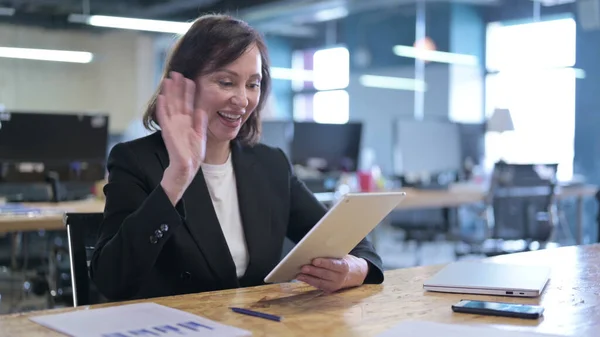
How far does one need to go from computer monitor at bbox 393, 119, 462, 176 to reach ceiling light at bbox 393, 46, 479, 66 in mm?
3570

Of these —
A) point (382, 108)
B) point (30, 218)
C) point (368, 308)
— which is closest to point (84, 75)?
point (382, 108)

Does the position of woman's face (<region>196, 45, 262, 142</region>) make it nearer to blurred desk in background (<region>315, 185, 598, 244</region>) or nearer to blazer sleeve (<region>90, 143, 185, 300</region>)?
blazer sleeve (<region>90, 143, 185, 300</region>)

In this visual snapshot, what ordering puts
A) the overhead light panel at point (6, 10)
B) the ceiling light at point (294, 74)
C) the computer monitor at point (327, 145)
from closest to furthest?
the computer monitor at point (327, 145)
the overhead light panel at point (6, 10)
the ceiling light at point (294, 74)

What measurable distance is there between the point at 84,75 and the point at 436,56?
5.40 metres

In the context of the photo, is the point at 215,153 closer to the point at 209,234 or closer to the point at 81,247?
the point at 209,234

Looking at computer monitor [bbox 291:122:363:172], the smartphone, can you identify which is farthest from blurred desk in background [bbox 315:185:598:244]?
the smartphone

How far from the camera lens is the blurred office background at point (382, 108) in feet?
12.1

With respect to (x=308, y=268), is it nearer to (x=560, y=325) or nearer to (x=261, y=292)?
(x=261, y=292)

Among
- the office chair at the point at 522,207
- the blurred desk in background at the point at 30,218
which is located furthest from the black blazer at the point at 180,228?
the office chair at the point at 522,207

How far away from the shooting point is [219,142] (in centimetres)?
173

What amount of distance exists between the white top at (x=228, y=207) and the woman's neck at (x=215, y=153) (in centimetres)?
1

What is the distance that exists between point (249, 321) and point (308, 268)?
30cm

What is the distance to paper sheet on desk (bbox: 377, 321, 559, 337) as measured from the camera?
1010 millimetres

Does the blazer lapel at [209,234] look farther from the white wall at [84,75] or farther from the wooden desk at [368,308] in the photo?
the white wall at [84,75]
